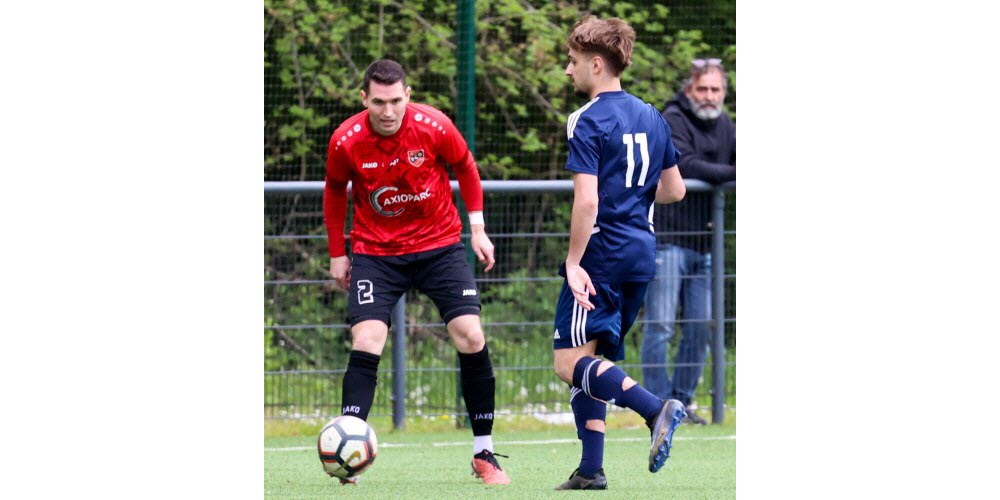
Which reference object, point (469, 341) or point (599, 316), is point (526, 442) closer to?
point (469, 341)

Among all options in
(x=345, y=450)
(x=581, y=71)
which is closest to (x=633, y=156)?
(x=581, y=71)

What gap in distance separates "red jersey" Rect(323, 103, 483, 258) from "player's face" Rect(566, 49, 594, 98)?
38.2 inches

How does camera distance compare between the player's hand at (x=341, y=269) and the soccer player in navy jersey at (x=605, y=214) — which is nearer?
the soccer player in navy jersey at (x=605, y=214)

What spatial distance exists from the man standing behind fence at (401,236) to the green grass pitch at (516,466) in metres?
0.33

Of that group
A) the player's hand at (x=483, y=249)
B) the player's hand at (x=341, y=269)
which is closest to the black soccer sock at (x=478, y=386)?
the player's hand at (x=483, y=249)

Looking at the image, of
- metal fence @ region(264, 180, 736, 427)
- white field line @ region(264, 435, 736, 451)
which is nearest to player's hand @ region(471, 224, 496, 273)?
white field line @ region(264, 435, 736, 451)

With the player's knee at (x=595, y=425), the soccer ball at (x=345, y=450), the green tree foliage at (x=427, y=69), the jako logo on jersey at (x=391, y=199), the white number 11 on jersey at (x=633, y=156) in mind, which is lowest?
the soccer ball at (x=345, y=450)

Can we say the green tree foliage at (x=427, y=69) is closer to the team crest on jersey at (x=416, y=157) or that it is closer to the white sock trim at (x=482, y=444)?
the team crest on jersey at (x=416, y=157)

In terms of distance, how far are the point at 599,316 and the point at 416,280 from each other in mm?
1223

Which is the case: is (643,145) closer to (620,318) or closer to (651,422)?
(620,318)

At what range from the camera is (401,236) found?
686cm

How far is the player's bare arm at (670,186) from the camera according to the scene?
6.28 meters

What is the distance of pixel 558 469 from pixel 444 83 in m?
5.41

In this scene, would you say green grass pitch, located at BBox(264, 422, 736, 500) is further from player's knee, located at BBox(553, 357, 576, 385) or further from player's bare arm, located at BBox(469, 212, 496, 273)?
player's bare arm, located at BBox(469, 212, 496, 273)
